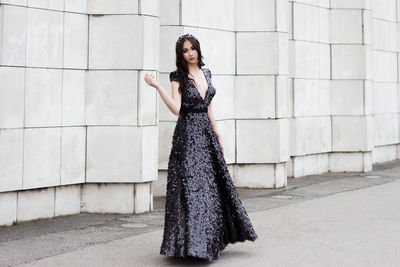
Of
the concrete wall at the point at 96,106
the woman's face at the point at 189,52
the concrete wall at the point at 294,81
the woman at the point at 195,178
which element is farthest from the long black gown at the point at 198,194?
the concrete wall at the point at 294,81

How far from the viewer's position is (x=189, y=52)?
716 centimetres

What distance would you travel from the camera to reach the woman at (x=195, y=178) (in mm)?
6895

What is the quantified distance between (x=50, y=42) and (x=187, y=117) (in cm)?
296

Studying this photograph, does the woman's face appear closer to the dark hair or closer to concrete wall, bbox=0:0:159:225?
the dark hair

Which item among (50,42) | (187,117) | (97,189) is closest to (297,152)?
(97,189)

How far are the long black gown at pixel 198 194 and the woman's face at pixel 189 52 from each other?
20cm

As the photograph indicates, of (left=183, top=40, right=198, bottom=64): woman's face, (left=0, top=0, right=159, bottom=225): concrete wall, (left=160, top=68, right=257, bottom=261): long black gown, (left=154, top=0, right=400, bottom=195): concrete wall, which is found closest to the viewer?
(left=160, top=68, right=257, bottom=261): long black gown

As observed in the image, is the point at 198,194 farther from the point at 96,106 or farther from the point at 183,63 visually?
the point at 96,106

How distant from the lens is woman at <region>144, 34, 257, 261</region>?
6.89 meters

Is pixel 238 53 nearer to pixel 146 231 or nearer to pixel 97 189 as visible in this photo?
pixel 97 189

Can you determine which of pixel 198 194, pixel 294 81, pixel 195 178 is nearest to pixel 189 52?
pixel 195 178

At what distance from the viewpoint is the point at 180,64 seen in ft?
23.6

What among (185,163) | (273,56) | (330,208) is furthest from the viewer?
(273,56)

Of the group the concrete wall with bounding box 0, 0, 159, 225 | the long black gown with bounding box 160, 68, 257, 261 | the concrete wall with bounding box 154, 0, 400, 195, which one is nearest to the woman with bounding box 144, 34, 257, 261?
the long black gown with bounding box 160, 68, 257, 261
